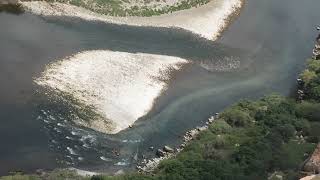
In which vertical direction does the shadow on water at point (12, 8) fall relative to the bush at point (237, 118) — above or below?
above

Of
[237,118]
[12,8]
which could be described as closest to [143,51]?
[237,118]

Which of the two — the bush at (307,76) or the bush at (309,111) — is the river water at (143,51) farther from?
the bush at (309,111)

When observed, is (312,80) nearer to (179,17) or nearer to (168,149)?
(179,17)

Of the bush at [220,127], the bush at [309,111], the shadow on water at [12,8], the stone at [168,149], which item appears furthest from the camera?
the shadow on water at [12,8]

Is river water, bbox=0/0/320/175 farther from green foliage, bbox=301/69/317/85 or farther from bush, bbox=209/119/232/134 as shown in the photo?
bush, bbox=209/119/232/134

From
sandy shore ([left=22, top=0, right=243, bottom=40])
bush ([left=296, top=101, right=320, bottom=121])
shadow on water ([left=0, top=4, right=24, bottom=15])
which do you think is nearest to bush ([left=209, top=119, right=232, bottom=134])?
bush ([left=296, top=101, right=320, bottom=121])

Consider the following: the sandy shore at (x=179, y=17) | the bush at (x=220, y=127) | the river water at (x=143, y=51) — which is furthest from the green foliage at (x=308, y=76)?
the bush at (x=220, y=127)
